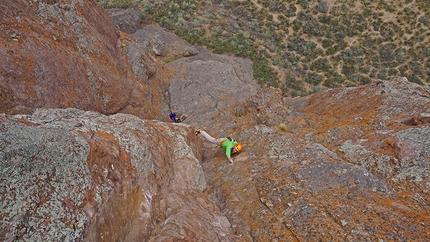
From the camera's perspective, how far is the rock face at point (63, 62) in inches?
418

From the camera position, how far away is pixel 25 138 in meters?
6.18

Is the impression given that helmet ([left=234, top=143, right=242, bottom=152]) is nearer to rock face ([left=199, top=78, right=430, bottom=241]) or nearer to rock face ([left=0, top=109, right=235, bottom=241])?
rock face ([left=199, top=78, right=430, bottom=241])

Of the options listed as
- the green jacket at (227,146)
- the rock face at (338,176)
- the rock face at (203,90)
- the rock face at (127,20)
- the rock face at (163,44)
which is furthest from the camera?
the rock face at (127,20)

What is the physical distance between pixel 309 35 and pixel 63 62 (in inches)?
1436

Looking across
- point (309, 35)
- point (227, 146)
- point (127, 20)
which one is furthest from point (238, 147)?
point (309, 35)

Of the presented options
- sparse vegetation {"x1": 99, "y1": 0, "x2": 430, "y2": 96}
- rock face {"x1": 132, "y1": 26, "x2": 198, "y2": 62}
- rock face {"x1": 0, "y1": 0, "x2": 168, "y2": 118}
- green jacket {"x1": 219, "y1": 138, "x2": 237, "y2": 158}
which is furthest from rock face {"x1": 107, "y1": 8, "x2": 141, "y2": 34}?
green jacket {"x1": 219, "y1": 138, "x2": 237, "y2": 158}

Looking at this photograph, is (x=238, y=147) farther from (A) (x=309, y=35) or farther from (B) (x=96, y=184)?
(A) (x=309, y=35)

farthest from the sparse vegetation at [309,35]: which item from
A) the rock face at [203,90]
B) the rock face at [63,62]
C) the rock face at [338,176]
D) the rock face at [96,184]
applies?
the rock face at [96,184]

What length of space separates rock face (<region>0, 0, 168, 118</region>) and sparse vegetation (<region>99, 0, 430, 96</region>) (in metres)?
16.5

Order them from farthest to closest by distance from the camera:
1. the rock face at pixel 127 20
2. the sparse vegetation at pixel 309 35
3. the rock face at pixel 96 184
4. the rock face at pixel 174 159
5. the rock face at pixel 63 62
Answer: the sparse vegetation at pixel 309 35 → the rock face at pixel 127 20 → the rock face at pixel 63 62 → the rock face at pixel 174 159 → the rock face at pixel 96 184

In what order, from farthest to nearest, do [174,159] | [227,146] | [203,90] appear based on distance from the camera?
[203,90] → [227,146] → [174,159]

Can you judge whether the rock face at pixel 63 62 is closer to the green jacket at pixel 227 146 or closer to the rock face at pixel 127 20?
the green jacket at pixel 227 146

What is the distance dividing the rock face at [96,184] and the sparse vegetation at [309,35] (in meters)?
24.9

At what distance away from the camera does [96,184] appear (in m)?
6.63
